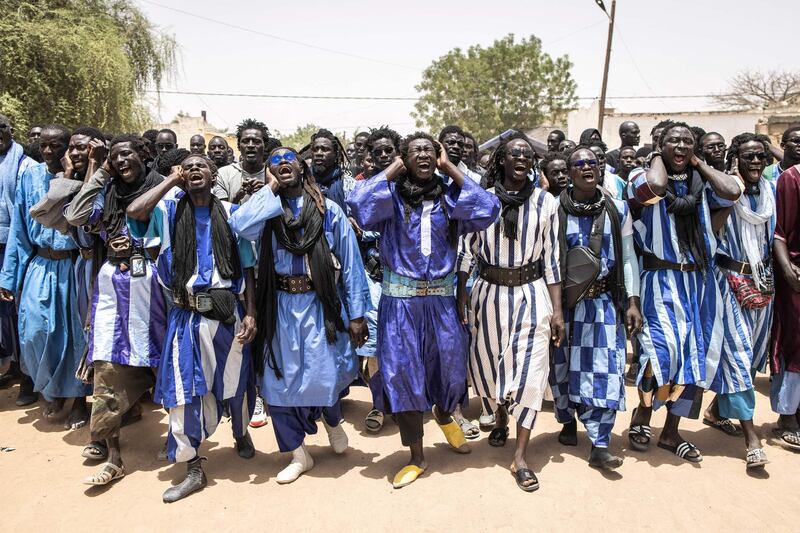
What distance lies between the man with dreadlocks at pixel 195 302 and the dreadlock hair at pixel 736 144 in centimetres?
377

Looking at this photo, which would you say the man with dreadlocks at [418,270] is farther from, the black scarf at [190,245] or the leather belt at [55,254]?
the leather belt at [55,254]

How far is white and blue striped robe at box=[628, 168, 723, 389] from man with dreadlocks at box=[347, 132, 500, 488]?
1.24 meters

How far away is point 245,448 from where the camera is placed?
14.5ft

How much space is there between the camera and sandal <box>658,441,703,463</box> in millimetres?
4207

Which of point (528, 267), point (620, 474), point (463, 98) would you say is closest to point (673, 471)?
point (620, 474)

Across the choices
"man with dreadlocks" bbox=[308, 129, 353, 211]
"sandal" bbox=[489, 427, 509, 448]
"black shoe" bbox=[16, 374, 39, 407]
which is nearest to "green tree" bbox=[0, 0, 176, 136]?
"black shoe" bbox=[16, 374, 39, 407]

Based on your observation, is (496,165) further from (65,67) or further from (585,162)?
(65,67)

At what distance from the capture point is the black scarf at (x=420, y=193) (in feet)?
12.8

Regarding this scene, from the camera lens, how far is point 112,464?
158 inches

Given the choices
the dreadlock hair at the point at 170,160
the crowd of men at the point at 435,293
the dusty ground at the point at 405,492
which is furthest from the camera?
the dreadlock hair at the point at 170,160

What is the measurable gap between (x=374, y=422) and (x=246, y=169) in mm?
2541

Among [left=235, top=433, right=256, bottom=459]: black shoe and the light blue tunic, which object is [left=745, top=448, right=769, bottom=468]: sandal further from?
[left=235, top=433, right=256, bottom=459]: black shoe

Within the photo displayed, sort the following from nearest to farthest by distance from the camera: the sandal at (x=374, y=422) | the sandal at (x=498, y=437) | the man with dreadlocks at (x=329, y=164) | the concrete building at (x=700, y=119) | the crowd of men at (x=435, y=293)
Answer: the crowd of men at (x=435, y=293)
the sandal at (x=498, y=437)
the sandal at (x=374, y=422)
the man with dreadlocks at (x=329, y=164)
the concrete building at (x=700, y=119)

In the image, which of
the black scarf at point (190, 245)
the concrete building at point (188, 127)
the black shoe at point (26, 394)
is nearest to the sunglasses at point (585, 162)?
the black scarf at point (190, 245)
